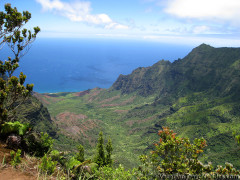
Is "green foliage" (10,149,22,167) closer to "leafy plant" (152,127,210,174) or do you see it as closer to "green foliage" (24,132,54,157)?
"green foliage" (24,132,54,157)

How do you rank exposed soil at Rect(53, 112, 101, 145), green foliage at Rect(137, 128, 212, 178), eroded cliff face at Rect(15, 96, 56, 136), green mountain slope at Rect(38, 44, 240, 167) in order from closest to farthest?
green foliage at Rect(137, 128, 212, 178), eroded cliff face at Rect(15, 96, 56, 136), green mountain slope at Rect(38, 44, 240, 167), exposed soil at Rect(53, 112, 101, 145)

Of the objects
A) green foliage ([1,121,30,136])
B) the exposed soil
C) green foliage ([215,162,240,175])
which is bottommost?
the exposed soil

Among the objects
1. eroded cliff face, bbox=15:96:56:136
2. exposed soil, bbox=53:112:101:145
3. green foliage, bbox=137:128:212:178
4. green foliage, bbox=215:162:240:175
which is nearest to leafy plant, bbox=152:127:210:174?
green foliage, bbox=137:128:212:178

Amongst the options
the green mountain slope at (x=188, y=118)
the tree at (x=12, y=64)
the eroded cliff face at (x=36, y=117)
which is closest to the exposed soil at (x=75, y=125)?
the green mountain slope at (x=188, y=118)

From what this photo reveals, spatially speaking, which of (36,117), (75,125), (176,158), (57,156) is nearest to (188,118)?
(75,125)

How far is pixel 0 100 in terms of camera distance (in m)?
12.3

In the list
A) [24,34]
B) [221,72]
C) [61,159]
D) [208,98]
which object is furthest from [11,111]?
[221,72]

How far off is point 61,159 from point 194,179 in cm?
1005

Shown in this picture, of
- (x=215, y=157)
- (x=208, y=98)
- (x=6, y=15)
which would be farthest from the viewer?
(x=208, y=98)

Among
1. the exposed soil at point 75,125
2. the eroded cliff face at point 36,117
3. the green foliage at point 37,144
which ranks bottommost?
the exposed soil at point 75,125

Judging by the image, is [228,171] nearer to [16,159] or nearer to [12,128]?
[16,159]

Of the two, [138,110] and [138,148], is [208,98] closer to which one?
[138,110]

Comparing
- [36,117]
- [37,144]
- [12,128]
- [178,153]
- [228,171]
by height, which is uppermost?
[12,128]

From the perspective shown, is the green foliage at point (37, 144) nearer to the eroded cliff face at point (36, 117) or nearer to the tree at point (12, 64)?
the tree at point (12, 64)
